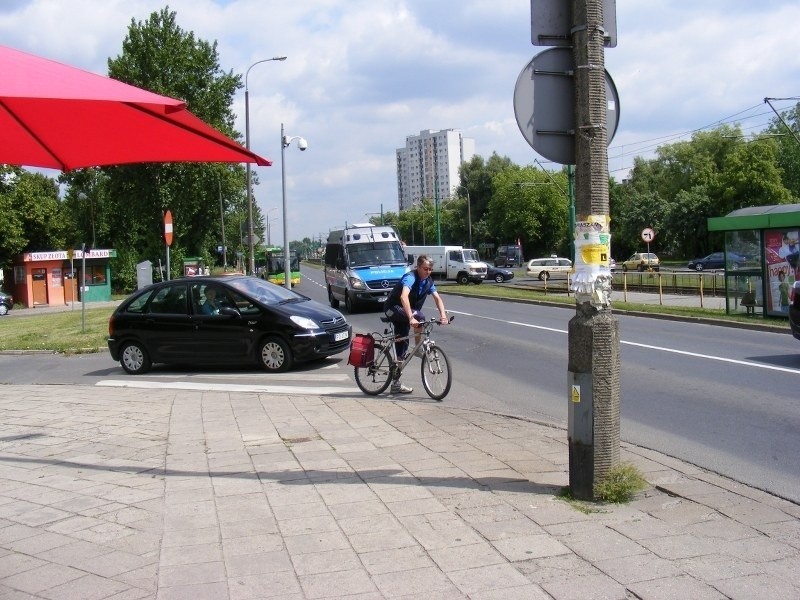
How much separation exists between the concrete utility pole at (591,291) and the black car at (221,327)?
7455mm

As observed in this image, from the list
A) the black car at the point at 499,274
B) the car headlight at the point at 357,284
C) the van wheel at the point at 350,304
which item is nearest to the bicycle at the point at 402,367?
the car headlight at the point at 357,284

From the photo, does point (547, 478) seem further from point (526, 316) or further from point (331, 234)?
point (331, 234)

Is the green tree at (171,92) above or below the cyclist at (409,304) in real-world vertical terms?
above

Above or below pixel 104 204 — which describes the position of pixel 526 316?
below

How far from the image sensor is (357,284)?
24453 mm

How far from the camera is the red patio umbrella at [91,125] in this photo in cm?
372

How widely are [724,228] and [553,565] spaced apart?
19.0m

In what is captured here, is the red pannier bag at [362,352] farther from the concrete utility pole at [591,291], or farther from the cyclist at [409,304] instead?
the concrete utility pole at [591,291]

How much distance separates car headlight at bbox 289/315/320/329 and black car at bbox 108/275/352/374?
16mm

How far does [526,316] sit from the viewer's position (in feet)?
74.9

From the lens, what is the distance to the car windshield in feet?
41.2

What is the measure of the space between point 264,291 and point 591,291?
28.3ft

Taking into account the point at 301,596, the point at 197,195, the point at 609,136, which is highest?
the point at 197,195

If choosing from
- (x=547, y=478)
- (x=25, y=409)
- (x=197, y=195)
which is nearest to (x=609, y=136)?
(x=547, y=478)
